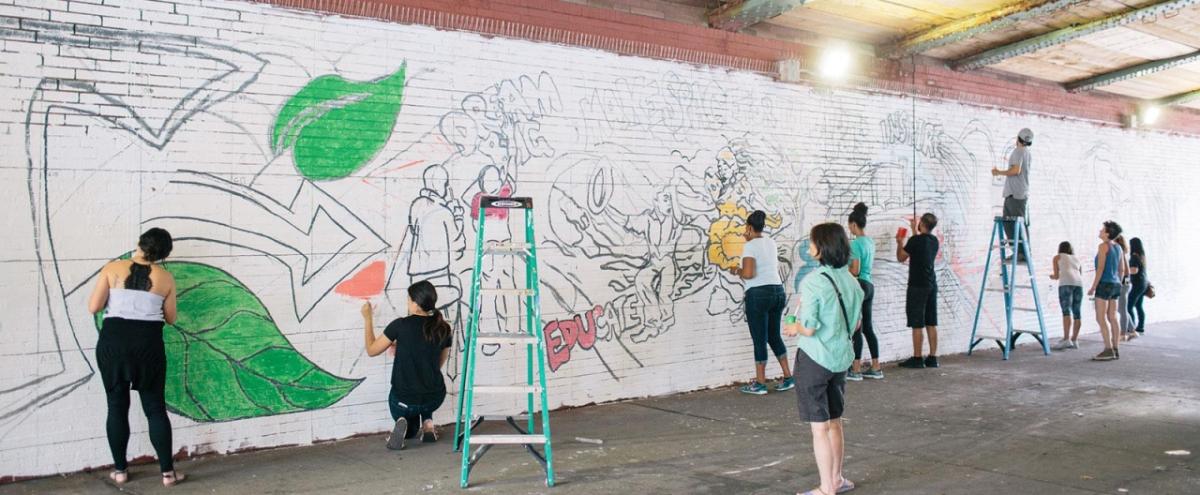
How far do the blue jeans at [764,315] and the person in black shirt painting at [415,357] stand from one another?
3075mm

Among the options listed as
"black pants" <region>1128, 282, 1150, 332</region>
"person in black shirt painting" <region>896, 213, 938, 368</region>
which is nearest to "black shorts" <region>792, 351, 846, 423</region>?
"person in black shirt painting" <region>896, 213, 938, 368</region>

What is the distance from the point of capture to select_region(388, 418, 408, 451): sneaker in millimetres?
6094

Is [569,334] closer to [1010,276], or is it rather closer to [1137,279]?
[1010,276]

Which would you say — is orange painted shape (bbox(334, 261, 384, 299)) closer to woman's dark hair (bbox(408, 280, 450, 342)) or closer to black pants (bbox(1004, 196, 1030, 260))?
woman's dark hair (bbox(408, 280, 450, 342))

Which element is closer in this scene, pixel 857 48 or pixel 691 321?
pixel 691 321

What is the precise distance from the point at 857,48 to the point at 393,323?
6476 millimetres

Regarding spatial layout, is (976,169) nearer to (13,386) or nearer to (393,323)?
(393,323)

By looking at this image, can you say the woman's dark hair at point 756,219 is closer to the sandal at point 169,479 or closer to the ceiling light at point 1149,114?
the sandal at point 169,479

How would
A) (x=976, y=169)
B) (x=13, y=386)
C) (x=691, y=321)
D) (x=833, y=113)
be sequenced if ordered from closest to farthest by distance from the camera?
(x=13, y=386) → (x=691, y=321) → (x=833, y=113) → (x=976, y=169)

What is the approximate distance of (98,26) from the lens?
17.9 ft

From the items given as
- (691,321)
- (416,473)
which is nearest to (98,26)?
(416,473)

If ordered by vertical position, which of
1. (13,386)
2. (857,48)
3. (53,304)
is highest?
(857,48)

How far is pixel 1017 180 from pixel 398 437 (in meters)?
8.36

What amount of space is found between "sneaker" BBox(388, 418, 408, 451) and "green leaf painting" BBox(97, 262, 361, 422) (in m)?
0.66
